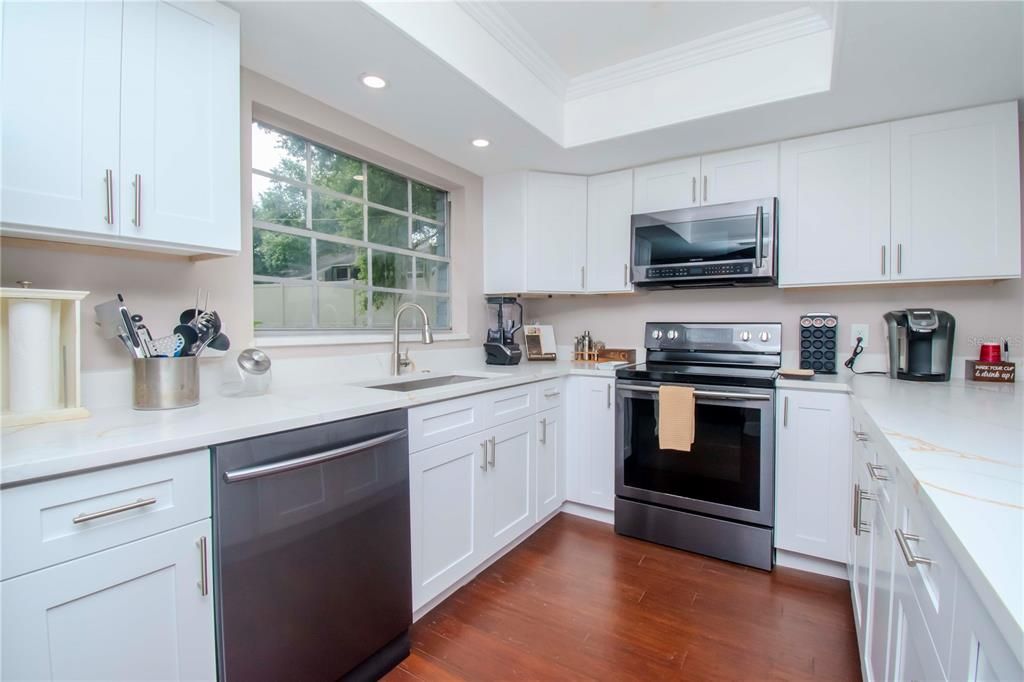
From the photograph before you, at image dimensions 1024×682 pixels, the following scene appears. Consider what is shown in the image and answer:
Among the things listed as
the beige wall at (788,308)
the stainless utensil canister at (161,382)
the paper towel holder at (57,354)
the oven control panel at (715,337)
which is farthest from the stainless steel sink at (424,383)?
the oven control panel at (715,337)

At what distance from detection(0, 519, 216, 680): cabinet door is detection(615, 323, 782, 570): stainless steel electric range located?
2003 millimetres

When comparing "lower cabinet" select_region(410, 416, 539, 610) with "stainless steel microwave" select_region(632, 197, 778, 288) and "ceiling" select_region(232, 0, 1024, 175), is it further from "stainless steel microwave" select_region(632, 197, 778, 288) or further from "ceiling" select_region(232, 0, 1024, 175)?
"ceiling" select_region(232, 0, 1024, 175)

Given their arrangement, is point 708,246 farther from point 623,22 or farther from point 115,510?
point 115,510

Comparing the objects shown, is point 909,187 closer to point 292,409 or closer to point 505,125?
point 505,125

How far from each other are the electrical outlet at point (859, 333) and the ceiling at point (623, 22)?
4.98 feet

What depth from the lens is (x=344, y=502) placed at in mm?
1416

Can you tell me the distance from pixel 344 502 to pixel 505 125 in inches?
73.8

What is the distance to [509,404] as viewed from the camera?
2.27 metres

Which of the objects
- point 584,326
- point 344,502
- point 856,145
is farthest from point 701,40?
point 344,502

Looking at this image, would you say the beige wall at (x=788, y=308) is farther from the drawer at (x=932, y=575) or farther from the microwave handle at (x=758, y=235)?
the drawer at (x=932, y=575)

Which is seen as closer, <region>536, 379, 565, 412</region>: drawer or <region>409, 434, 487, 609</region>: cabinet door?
<region>409, 434, 487, 609</region>: cabinet door

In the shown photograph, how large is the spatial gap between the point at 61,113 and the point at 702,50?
2.43 metres

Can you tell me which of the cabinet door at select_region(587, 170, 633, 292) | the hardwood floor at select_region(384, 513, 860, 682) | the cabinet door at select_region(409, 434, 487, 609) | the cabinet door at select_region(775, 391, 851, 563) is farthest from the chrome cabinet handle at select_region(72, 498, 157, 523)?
the cabinet door at select_region(587, 170, 633, 292)

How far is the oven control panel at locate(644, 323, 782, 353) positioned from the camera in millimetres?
2688
